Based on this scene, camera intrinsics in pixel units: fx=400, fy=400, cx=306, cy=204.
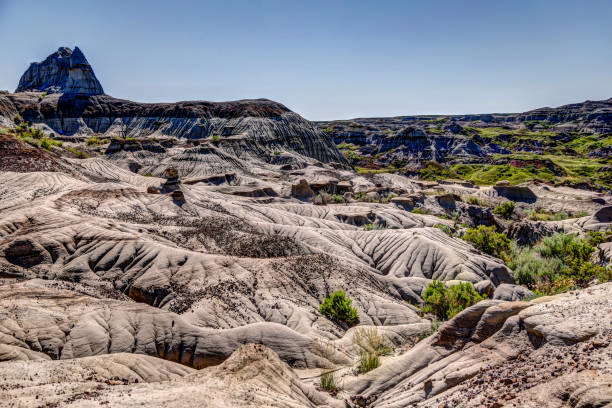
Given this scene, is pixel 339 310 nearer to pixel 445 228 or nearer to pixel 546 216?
pixel 445 228

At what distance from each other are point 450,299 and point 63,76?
521ft

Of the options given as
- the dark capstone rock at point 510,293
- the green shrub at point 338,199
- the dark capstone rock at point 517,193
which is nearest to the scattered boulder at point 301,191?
the green shrub at point 338,199

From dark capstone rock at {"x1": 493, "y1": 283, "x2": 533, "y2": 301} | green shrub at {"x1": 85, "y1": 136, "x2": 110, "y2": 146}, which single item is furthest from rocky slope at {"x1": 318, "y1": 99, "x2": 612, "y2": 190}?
green shrub at {"x1": 85, "y1": 136, "x2": 110, "y2": 146}

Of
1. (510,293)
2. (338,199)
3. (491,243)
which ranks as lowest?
(491,243)

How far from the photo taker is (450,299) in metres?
23.7

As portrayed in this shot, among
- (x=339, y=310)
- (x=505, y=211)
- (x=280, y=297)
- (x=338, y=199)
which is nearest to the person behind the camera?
(x=339, y=310)

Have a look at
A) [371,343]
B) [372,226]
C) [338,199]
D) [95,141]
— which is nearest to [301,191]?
[338,199]

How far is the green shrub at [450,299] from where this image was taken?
23250mm

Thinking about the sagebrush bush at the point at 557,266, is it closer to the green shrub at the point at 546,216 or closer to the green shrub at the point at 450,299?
the green shrub at the point at 450,299

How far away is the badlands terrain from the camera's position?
34.1ft

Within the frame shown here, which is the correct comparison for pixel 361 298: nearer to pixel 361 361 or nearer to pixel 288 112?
pixel 361 361

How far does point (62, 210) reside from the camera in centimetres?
3331

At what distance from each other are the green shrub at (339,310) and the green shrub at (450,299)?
4.92m

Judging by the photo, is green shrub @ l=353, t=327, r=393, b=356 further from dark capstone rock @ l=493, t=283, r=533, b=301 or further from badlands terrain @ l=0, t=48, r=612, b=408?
dark capstone rock @ l=493, t=283, r=533, b=301
